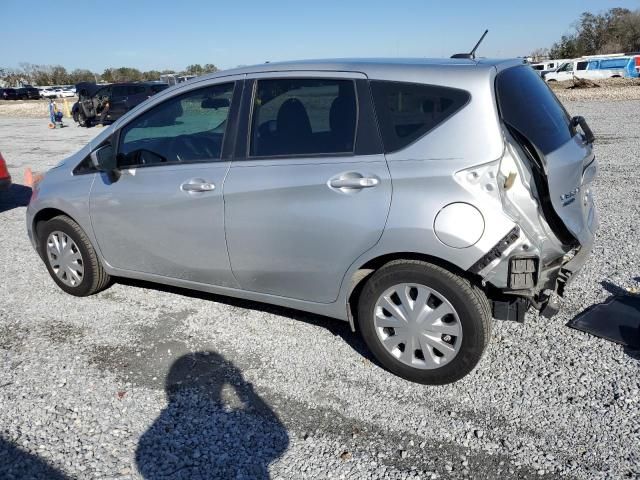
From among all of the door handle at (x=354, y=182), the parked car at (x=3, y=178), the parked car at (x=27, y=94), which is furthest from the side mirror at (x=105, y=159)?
the parked car at (x=27, y=94)

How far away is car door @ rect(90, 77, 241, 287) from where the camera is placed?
3797 mm

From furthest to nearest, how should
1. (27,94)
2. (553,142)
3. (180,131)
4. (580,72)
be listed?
(27,94) → (580,72) → (180,131) → (553,142)

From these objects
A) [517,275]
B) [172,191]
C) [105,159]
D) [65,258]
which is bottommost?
[65,258]

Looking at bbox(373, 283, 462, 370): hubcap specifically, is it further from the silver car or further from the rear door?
the rear door

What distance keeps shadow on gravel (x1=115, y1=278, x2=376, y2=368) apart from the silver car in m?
0.41

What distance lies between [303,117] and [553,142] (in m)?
1.57

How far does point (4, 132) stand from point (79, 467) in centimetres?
2430

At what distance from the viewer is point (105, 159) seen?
424 cm

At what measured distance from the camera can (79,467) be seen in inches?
109

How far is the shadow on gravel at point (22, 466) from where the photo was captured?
2707mm

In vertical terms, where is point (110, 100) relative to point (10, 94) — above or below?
below

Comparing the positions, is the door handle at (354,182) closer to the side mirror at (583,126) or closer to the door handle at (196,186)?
the door handle at (196,186)

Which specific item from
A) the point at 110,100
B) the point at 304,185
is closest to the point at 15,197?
the point at 304,185

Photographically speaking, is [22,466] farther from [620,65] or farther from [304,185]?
[620,65]
